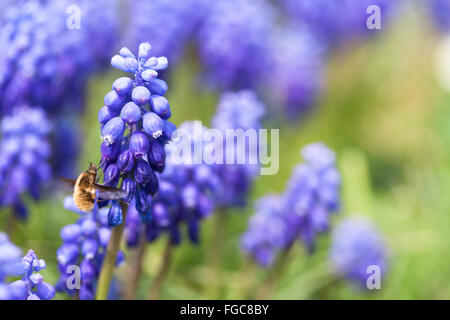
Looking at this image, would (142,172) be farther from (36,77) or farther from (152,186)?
(36,77)

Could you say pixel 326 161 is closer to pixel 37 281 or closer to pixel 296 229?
pixel 296 229

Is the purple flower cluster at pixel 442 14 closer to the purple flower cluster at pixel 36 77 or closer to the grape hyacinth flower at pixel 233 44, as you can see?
the grape hyacinth flower at pixel 233 44

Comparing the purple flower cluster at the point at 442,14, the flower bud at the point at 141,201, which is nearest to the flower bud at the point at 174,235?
the flower bud at the point at 141,201

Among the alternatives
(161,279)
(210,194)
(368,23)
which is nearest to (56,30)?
(210,194)

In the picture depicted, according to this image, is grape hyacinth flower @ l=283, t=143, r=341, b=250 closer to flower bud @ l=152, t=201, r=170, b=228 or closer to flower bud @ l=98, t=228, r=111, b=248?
flower bud @ l=152, t=201, r=170, b=228
